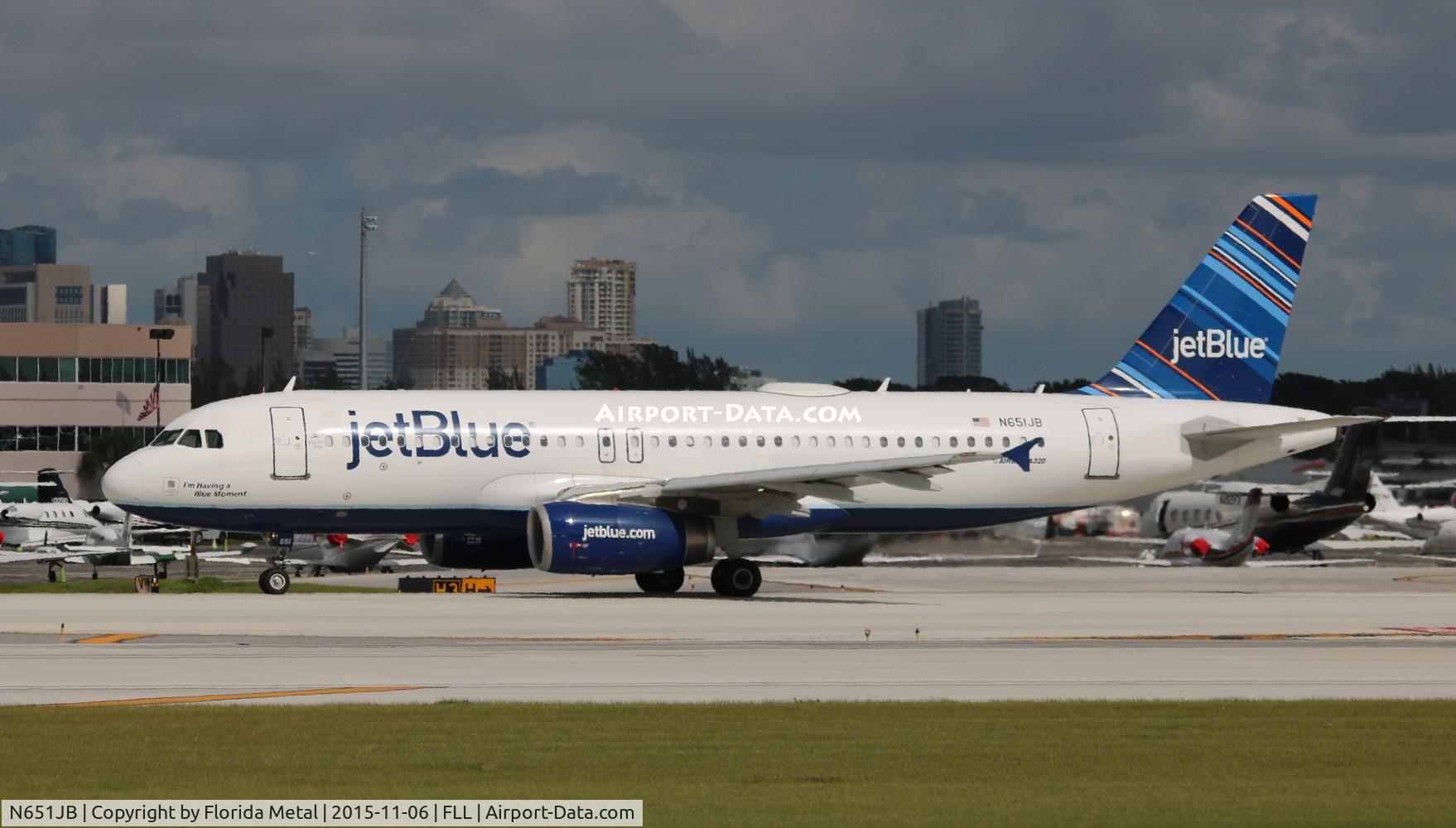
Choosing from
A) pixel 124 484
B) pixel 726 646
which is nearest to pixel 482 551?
pixel 124 484

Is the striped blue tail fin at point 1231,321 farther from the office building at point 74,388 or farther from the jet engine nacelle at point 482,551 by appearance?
the office building at point 74,388

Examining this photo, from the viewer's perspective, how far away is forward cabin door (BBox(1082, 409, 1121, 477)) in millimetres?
42469

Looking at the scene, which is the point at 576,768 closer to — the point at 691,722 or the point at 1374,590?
the point at 691,722

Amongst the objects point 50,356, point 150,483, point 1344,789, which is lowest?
point 1344,789

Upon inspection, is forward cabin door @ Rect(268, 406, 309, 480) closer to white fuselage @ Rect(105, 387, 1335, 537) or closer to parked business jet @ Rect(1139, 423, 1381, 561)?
white fuselage @ Rect(105, 387, 1335, 537)

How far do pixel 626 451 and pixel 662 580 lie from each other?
2.80 m

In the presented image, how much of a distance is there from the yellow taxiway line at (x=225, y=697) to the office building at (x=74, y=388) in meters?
104

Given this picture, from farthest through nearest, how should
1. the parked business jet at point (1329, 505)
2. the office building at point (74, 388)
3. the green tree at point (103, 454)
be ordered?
1. the office building at point (74, 388)
2. the green tree at point (103, 454)
3. the parked business jet at point (1329, 505)

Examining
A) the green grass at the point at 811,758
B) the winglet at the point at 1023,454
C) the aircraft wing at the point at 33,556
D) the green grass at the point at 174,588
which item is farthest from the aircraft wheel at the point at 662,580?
the aircraft wing at the point at 33,556

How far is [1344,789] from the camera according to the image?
1470 cm

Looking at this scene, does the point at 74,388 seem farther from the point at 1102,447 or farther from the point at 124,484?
the point at 1102,447

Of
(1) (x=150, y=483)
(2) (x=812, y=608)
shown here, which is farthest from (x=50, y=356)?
(2) (x=812, y=608)

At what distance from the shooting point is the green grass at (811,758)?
13828 millimetres

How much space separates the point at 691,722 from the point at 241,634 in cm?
1166
